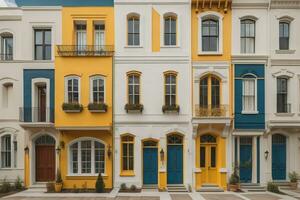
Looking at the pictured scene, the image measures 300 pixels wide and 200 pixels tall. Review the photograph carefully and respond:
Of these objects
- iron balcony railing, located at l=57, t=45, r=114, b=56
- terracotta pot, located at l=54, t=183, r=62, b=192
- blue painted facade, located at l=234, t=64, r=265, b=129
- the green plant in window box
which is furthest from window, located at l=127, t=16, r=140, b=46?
terracotta pot, located at l=54, t=183, r=62, b=192

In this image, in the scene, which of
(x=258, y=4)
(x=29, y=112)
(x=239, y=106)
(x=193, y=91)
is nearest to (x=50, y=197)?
(x=29, y=112)

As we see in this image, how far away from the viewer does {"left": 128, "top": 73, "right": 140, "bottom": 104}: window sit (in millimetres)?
20547

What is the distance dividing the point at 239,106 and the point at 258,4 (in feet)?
21.1

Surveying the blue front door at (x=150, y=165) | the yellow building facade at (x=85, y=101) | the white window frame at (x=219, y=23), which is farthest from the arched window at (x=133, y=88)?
the white window frame at (x=219, y=23)

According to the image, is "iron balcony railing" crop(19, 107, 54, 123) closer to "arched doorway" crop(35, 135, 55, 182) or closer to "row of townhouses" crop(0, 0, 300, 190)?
"row of townhouses" crop(0, 0, 300, 190)

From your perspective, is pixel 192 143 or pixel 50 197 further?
pixel 192 143

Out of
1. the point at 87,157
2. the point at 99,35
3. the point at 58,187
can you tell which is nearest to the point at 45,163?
the point at 58,187

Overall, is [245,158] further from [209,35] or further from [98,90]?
[98,90]

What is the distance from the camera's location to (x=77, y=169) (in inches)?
800

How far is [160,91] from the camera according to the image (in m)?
20.4

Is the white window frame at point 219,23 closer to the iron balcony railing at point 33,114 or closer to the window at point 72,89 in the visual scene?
the window at point 72,89

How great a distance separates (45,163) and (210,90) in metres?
11.3

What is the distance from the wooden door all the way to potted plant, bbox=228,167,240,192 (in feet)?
35.6

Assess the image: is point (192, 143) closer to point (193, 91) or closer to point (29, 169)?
point (193, 91)
